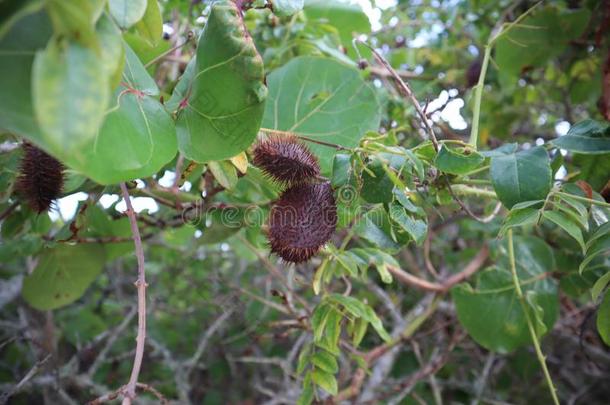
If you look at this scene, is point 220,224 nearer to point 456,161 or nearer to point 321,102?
point 321,102

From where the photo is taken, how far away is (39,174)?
45.3 inches

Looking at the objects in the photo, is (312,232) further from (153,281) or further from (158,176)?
(153,281)

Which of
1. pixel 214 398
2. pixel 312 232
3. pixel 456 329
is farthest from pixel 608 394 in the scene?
pixel 312 232

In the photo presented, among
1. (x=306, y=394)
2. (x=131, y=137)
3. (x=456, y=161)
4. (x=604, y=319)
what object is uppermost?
(x=131, y=137)

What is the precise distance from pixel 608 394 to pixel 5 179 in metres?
2.64

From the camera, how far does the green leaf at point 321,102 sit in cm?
137

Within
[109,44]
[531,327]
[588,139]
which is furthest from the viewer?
[531,327]

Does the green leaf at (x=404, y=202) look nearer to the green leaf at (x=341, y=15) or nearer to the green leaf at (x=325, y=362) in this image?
the green leaf at (x=325, y=362)

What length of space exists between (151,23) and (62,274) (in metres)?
1.02

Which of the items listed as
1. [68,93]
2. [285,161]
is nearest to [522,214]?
[285,161]

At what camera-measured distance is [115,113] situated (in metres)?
0.90

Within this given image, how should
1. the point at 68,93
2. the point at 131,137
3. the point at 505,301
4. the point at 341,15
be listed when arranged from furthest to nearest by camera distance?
the point at 341,15 < the point at 505,301 < the point at 131,137 < the point at 68,93

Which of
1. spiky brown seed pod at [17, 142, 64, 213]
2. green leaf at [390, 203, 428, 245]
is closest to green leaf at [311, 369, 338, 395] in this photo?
green leaf at [390, 203, 428, 245]

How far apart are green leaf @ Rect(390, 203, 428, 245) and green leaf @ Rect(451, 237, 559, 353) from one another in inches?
29.1
